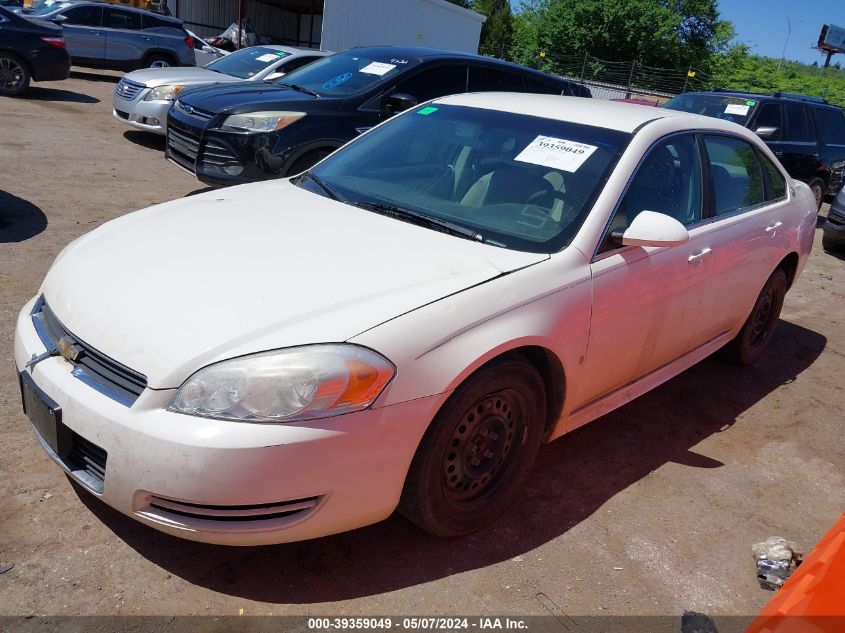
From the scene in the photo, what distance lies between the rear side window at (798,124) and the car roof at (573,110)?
7658 mm

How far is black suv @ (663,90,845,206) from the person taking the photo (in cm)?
1029

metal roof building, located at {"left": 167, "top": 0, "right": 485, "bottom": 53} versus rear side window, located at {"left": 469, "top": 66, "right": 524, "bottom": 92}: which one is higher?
metal roof building, located at {"left": 167, "top": 0, "right": 485, "bottom": 53}

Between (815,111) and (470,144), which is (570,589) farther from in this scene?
(815,111)

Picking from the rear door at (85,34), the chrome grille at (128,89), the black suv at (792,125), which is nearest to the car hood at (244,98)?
the chrome grille at (128,89)

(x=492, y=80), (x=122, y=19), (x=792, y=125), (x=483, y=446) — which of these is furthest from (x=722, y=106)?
(x=122, y=19)

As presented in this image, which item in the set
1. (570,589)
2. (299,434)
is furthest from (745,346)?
(299,434)

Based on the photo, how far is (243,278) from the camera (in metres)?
2.66

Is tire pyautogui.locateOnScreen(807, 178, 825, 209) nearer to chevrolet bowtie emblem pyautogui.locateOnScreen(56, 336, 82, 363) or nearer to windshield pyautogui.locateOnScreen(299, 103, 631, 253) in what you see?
windshield pyautogui.locateOnScreen(299, 103, 631, 253)

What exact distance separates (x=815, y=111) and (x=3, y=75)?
12.8 meters

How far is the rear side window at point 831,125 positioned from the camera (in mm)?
11336

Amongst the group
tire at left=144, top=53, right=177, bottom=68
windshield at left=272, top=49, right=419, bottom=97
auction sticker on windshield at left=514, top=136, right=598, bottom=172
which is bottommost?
tire at left=144, top=53, right=177, bottom=68

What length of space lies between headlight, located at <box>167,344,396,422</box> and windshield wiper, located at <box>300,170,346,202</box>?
1.42 meters

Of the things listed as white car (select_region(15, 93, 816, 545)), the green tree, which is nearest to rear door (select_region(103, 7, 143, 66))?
white car (select_region(15, 93, 816, 545))

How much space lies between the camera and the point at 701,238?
146 inches
